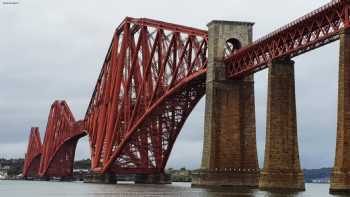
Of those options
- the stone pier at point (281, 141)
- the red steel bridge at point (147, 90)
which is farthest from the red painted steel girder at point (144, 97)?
the stone pier at point (281, 141)

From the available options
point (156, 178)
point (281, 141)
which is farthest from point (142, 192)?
point (156, 178)

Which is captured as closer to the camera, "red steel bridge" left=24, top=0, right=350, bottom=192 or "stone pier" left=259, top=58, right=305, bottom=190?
"stone pier" left=259, top=58, right=305, bottom=190

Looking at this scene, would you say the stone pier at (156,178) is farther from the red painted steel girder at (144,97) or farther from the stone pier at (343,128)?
the stone pier at (343,128)

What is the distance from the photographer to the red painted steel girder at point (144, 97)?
11600cm

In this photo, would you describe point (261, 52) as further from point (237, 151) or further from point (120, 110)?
point (120, 110)

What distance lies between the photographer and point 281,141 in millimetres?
80062

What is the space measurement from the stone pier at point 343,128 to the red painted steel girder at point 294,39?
3.47 metres

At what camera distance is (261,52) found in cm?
8931

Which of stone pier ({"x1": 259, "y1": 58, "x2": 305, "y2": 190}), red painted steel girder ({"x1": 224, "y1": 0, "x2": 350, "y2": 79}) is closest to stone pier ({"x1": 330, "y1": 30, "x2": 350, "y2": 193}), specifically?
red painted steel girder ({"x1": 224, "y1": 0, "x2": 350, "y2": 79})

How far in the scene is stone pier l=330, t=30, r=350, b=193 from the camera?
2518 inches

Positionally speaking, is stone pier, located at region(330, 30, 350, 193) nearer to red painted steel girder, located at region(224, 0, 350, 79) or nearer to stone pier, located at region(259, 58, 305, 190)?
red painted steel girder, located at region(224, 0, 350, 79)

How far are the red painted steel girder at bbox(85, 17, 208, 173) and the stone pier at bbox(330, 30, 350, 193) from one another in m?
44.3

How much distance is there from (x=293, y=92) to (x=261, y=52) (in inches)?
353

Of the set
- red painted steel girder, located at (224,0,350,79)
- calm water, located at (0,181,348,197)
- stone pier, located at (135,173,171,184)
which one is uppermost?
red painted steel girder, located at (224,0,350,79)
